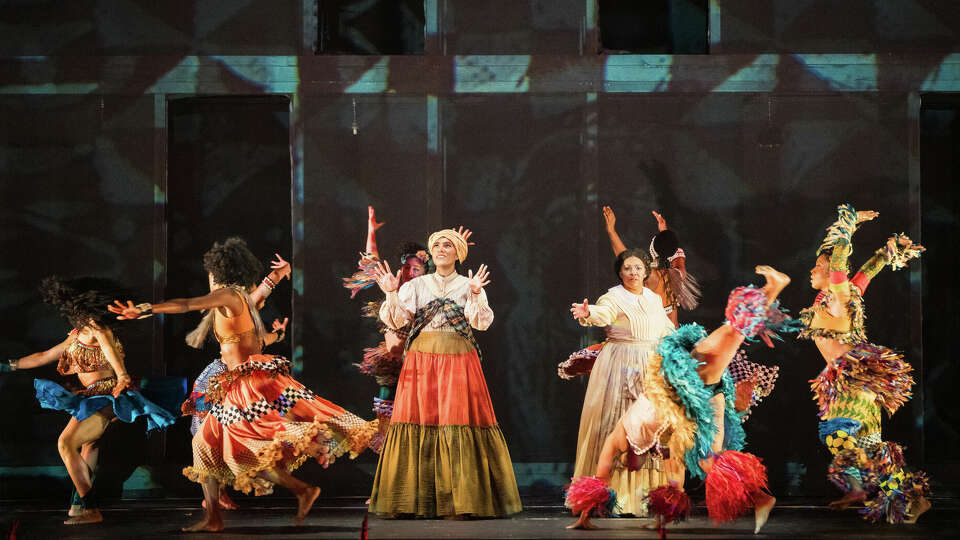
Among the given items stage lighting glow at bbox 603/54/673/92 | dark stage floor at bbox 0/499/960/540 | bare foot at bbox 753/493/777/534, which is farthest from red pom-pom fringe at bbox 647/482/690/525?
stage lighting glow at bbox 603/54/673/92

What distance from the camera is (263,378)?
6.34 m

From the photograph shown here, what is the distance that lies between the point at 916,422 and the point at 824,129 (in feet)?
7.27

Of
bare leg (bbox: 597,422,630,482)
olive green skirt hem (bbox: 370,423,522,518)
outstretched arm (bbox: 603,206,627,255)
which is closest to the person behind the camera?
bare leg (bbox: 597,422,630,482)

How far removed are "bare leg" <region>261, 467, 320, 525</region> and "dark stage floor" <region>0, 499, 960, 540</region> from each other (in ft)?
0.35

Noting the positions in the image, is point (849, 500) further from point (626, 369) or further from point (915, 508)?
point (626, 369)

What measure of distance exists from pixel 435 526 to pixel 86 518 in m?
2.30

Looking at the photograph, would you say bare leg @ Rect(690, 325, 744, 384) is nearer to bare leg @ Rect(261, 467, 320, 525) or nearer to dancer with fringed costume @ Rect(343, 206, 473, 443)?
dancer with fringed costume @ Rect(343, 206, 473, 443)

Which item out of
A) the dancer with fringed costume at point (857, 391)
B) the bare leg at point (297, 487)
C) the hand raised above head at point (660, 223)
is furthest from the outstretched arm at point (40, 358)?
the dancer with fringed costume at point (857, 391)

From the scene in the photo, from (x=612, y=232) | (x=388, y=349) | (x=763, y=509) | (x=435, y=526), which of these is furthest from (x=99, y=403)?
(x=763, y=509)

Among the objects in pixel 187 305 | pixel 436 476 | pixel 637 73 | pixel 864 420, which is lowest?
pixel 436 476

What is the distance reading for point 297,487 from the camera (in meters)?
6.29

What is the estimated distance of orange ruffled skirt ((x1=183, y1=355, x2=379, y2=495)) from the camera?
6.12 metres

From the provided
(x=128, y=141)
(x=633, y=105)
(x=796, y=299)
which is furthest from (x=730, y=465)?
(x=128, y=141)

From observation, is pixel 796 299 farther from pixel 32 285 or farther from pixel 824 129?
pixel 32 285
